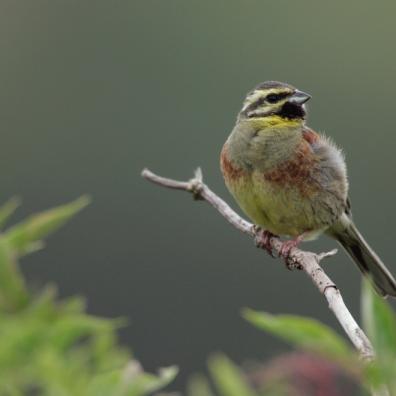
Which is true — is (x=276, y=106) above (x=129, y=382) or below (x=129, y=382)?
above

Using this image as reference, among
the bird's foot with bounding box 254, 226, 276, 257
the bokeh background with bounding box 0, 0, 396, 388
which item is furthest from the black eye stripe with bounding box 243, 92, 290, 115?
the bokeh background with bounding box 0, 0, 396, 388

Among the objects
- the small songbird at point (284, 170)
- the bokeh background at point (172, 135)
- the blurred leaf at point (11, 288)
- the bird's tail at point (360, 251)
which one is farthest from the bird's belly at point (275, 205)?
the bokeh background at point (172, 135)

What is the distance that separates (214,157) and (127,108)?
6.05m

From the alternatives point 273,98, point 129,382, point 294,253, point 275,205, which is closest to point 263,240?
point 275,205

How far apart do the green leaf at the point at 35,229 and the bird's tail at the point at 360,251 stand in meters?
5.21

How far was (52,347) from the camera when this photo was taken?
1.83m

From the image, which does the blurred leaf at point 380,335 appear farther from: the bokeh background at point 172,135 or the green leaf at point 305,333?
the bokeh background at point 172,135

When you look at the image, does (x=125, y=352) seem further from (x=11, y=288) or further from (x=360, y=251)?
(x=360, y=251)

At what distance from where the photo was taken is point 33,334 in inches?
71.8

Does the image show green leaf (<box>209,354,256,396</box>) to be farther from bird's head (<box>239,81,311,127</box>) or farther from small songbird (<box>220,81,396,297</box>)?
bird's head (<box>239,81,311,127</box>)

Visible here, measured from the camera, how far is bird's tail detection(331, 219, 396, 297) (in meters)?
7.26

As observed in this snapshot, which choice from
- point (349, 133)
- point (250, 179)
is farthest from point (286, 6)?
point (250, 179)

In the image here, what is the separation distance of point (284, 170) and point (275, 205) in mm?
215

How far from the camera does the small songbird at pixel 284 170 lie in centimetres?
659
